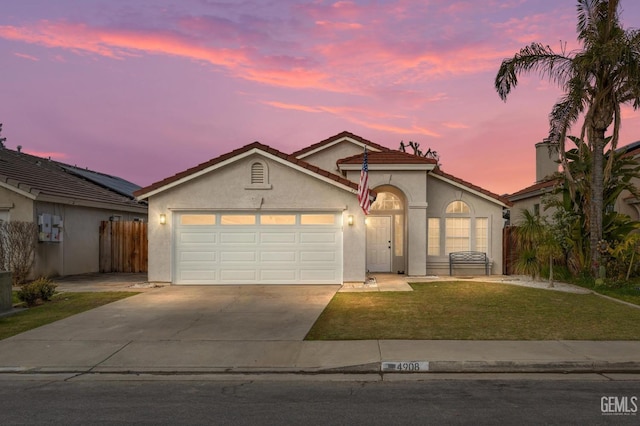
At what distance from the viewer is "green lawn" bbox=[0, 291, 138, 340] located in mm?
9883

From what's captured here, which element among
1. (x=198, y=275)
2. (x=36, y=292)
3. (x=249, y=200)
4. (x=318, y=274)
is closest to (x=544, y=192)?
(x=318, y=274)

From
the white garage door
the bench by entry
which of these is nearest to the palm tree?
the bench by entry

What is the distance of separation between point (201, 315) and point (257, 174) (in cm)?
606

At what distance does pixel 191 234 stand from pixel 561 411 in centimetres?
1264

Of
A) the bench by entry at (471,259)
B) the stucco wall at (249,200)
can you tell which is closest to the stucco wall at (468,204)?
the bench by entry at (471,259)

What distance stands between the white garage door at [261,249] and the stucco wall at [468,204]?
15.5 feet

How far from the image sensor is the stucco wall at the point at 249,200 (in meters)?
15.5

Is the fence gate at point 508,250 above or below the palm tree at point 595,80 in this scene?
below

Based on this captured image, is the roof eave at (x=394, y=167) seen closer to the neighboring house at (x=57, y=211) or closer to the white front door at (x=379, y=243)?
the white front door at (x=379, y=243)

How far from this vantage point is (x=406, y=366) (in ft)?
23.2

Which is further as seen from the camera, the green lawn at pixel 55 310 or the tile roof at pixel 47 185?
the tile roof at pixel 47 185

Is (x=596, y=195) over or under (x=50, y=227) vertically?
over

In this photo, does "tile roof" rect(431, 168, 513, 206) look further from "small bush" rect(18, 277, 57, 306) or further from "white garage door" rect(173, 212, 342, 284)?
"small bush" rect(18, 277, 57, 306)

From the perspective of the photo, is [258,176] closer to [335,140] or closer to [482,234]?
[335,140]
